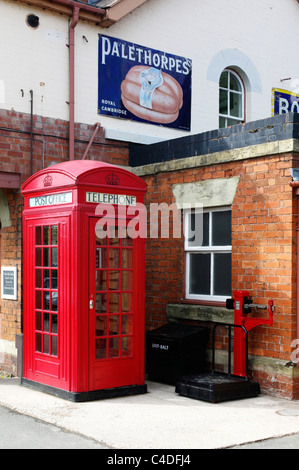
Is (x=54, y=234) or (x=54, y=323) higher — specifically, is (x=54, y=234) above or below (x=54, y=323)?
above

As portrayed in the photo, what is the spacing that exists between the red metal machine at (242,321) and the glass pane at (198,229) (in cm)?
135

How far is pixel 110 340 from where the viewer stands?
7.82 meters

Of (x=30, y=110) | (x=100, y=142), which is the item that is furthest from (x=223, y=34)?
(x=30, y=110)

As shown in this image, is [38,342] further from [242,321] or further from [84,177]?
[242,321]

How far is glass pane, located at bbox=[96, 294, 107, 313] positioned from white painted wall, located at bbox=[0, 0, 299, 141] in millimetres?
3527

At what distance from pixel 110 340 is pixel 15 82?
4.37m

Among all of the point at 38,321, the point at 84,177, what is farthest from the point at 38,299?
the point at 84,177

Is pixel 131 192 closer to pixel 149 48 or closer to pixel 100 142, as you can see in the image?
pixel 100 142

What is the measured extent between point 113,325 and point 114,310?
0.64 ft

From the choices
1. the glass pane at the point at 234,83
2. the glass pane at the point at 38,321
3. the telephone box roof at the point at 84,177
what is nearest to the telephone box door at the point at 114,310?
the telephone box roof at the point at 84,177

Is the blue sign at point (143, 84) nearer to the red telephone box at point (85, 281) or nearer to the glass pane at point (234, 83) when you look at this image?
the glass pane at point (234, 83)

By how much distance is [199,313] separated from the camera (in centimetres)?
903

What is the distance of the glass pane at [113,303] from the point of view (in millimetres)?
7825

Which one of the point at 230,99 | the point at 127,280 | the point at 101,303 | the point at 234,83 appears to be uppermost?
the point at 234,83
